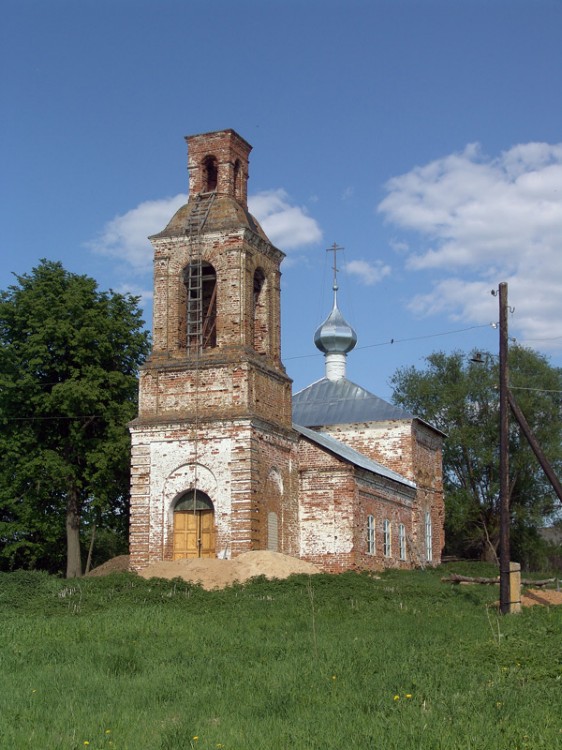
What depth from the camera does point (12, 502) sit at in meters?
29.4

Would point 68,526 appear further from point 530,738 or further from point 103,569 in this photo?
point 530,738

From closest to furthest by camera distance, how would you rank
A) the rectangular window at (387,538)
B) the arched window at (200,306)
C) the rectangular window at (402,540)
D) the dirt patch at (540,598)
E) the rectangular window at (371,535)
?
the dirt patch at (540,598) → the arched window at (200,306) → the rectangular window at (371,535) → the rectangular window at (387,538) → the rectangular window at (402,540)

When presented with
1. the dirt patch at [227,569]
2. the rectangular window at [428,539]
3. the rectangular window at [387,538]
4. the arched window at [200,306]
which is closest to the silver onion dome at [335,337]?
the rectangular window at [428,539]

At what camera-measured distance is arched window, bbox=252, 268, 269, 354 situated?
1057 inches

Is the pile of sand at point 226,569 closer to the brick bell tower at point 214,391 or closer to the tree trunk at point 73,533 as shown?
the brick bell tower at point 214,391

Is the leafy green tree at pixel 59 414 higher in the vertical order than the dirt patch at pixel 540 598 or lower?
higher

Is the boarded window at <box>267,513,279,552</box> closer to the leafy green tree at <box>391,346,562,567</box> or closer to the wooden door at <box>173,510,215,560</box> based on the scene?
the wooden door at <box>173,510,215,560</box>

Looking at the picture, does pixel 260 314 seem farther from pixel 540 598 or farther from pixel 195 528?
pixel 540 598

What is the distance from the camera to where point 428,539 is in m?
36.9

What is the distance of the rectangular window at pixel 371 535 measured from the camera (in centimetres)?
2912

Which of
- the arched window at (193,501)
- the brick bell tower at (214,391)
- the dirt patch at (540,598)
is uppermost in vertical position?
the brick bell tower at (214,391)

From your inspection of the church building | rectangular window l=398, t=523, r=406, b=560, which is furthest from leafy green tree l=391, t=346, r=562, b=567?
the church building

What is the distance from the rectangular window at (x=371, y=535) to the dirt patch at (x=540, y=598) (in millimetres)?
7575

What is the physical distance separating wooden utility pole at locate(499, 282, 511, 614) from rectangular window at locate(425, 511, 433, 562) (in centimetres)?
1797
